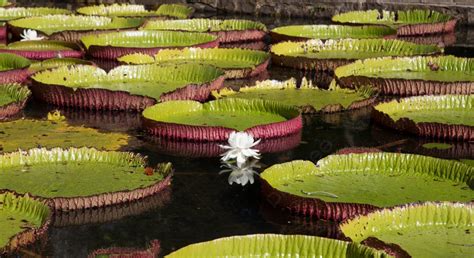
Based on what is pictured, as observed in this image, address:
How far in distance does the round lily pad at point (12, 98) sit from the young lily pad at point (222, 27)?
12.5ft

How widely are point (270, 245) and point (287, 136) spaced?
9.45 feet

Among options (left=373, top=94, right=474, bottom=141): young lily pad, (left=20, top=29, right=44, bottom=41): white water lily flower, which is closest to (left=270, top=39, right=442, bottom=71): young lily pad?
(left=373, top=94, right=474, bottom=141): young lily pad

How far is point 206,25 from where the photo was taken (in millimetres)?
13039

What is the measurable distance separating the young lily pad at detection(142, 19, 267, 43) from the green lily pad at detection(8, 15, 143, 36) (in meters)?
0.43

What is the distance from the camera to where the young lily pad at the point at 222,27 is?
12.4 meters

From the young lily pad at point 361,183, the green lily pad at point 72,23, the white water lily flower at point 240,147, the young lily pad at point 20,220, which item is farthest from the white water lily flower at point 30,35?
the young lily pad at point 20,220

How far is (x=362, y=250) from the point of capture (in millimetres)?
4188

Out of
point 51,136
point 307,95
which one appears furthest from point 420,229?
point 307,95

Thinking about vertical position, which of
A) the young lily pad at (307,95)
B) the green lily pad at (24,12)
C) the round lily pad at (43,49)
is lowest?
the green lily pad at (24,12)

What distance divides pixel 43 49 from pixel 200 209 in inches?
226

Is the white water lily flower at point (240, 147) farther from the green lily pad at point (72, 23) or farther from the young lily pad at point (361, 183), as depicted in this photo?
the green lily pad at point (72, 23)

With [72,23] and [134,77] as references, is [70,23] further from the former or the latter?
[134,77]

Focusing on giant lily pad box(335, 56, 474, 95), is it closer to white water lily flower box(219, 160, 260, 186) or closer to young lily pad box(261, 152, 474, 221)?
white water lily flower box(219, 160, 260, 186)

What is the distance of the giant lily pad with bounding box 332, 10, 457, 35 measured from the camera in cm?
1280
